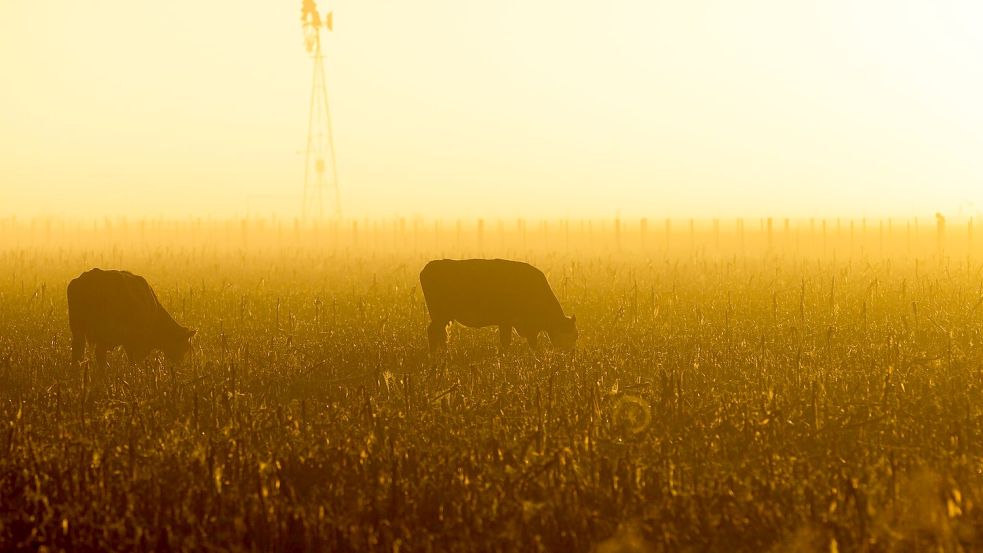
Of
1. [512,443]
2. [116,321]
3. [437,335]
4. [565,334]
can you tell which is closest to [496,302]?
[437,335]

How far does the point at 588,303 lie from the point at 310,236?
2788 inches

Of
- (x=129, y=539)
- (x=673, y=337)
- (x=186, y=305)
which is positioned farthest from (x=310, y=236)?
(x=129, y=539)

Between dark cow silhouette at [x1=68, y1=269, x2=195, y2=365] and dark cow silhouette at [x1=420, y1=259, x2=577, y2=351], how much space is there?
322 centimetres

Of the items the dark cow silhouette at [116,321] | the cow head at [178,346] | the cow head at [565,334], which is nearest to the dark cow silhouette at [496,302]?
the cow head at [565,334]

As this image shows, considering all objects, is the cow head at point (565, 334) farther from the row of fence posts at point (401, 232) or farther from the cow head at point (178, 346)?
the row of fence posts at point (401, 232)

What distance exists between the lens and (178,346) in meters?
10.8

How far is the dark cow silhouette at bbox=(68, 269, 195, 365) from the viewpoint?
10.5 m

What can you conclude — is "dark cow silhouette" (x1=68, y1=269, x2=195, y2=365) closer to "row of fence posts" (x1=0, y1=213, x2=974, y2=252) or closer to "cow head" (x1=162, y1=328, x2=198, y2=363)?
"cow head" (x1=162, y1=328, x2=198, y2=363)

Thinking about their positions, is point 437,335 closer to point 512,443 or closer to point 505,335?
point 505,335

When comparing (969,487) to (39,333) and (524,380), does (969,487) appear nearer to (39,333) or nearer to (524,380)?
(524,380)

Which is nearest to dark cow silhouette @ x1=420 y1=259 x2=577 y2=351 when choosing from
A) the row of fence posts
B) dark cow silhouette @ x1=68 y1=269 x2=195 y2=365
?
dark cow silhouette @ x1=68 y1=269 x2=195 y2=365

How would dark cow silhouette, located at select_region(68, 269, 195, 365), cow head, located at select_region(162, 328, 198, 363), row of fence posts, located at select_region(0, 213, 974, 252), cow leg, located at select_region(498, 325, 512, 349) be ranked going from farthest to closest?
row of fence posts, located at select_region(0, 213, 974, 252) → cow leg, located at select_region(498, 325, 512, 349) → cow head, located at select_region(162, 328, 198, 363) → dark cow silhouette, located at select_region(68, 269, 195, 365)

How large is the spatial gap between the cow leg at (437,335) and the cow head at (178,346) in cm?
293

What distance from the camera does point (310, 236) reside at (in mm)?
84125
